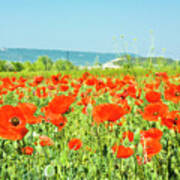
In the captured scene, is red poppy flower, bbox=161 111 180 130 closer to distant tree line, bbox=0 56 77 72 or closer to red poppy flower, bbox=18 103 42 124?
red poppy flower, bbox=18 103 42 124

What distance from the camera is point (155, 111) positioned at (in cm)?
152

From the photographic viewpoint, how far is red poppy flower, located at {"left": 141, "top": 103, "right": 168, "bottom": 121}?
1485mm

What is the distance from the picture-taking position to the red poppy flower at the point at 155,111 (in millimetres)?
1485

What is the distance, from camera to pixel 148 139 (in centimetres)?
115

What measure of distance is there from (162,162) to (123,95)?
2.69 ft

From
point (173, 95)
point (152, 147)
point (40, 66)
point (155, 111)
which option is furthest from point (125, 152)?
point (40, 66)

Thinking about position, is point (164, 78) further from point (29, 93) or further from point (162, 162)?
point (162, 162)

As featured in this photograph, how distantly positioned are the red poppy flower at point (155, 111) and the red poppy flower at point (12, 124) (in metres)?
0.69

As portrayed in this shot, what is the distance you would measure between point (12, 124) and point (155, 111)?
2.49ft

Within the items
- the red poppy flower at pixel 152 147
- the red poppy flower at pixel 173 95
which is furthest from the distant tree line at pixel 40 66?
the red poppy flower at pixel 152 147

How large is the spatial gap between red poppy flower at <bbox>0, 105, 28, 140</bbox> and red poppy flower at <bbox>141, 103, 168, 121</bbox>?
69 cm

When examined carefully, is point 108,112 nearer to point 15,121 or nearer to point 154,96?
point 15,121

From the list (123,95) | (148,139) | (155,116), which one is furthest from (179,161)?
(123,95)

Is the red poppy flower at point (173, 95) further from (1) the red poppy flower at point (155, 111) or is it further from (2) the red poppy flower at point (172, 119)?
(2) the red poppy flower at point (172, 119)
